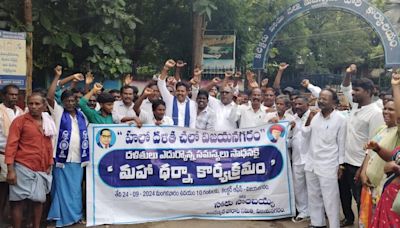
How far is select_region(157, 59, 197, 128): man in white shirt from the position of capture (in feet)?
18.4

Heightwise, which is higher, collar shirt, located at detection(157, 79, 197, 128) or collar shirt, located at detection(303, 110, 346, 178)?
collar shirt, located at detection(157, 79, 197, 128)

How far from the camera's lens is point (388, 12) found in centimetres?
1669

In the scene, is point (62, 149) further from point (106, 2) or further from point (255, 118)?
point (106, 2)

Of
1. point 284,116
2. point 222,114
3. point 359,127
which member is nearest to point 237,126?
point 222,114

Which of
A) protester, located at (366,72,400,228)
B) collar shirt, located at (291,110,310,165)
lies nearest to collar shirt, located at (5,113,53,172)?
collar shirt, located at (291,110,310,165)

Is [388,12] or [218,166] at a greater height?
[388,12]

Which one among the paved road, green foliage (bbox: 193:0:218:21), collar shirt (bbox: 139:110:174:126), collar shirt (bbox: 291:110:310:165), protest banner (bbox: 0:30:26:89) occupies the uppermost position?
green foliage (bbox: 193:0:218:21)

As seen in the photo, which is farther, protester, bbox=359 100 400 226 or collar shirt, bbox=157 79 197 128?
collar shirt, bbox=157 79 197 128

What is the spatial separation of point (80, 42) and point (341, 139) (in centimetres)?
464

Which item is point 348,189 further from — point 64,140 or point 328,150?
point 64,140

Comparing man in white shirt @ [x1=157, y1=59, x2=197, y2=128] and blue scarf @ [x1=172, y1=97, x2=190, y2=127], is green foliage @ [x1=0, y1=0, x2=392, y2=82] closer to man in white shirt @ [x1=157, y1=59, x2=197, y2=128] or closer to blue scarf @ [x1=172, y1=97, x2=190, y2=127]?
man in white shirt @ [x1=157, y1=59, x2=197, y2=128]

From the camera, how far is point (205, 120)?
5.71 m

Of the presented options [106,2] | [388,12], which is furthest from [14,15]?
[388,12]

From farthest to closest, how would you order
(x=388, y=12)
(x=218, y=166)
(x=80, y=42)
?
(x=388, y=12) → (x=80, y=42) → (x=218, y=166)
